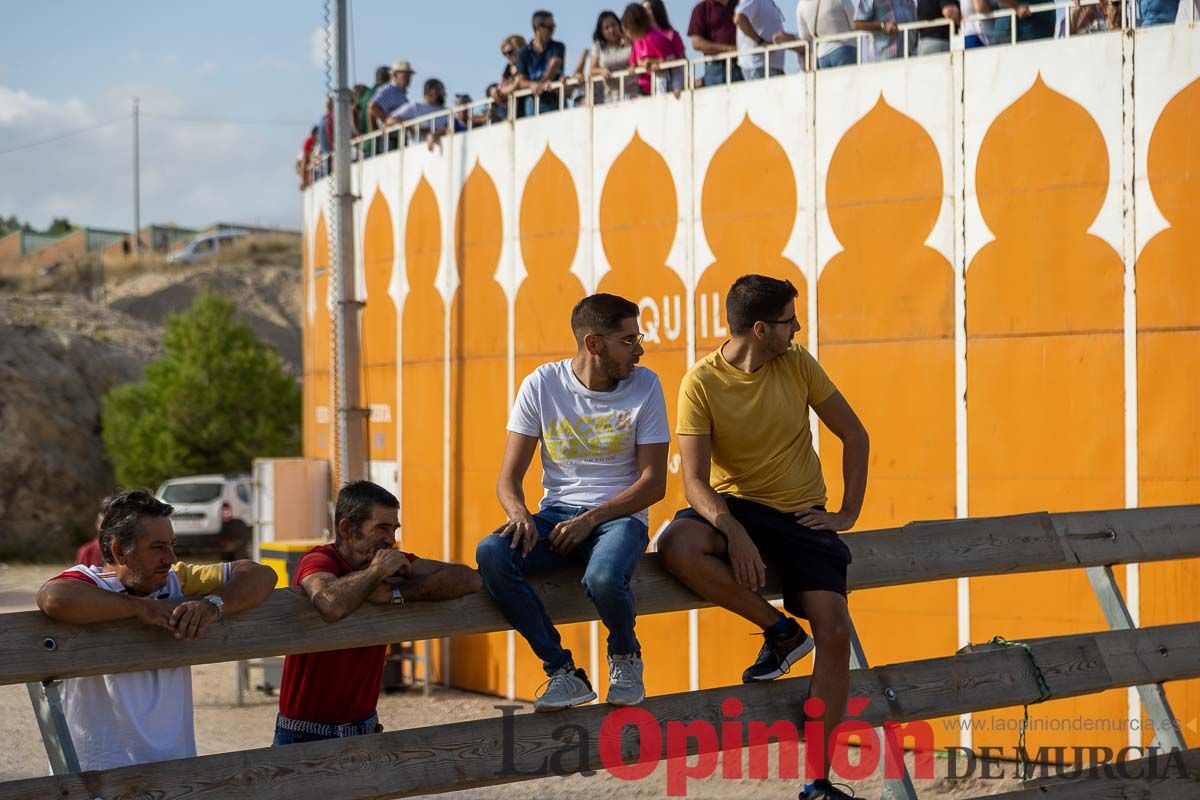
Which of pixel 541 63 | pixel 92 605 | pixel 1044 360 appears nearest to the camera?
pixel 92 605

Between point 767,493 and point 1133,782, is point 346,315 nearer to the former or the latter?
point 767,493

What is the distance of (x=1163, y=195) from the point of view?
10078mm

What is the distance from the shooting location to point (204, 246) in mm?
63062

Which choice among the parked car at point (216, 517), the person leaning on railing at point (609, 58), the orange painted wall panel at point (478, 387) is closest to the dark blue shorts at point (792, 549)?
the person leaning on railing at point (609, 58)

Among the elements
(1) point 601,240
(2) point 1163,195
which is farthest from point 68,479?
(2) point 1163,195

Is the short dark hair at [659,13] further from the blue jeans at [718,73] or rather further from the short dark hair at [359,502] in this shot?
the short dark hair at [359,502]

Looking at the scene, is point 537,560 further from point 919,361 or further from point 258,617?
point 919,361

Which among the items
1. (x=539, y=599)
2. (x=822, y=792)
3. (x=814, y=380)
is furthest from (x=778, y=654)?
(x=814, y=380)

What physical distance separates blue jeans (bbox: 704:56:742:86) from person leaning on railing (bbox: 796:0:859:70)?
76cm

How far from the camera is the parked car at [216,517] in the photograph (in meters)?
28.6

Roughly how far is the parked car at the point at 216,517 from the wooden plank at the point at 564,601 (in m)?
24.8

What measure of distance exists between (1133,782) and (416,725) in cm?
917

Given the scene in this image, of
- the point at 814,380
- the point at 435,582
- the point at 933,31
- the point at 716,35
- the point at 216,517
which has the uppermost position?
the point at 716,35

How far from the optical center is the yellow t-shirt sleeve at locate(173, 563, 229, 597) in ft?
13.1
